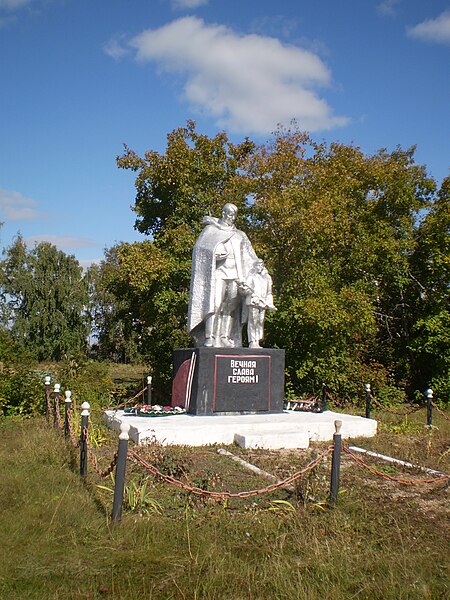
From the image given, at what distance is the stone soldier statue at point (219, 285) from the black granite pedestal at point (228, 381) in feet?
1.71

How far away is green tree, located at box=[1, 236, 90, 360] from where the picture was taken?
3434 centimetres

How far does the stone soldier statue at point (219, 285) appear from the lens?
10336mm

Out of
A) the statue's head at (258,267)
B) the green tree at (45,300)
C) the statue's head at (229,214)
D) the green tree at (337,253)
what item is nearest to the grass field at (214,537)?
the statue's head at (258,267)

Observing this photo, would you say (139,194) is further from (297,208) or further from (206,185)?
(297,208)

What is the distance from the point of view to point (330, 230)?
14.7m

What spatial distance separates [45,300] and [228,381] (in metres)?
27.2

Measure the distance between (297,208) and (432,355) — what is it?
22.9ft

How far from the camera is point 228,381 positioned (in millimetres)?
9906

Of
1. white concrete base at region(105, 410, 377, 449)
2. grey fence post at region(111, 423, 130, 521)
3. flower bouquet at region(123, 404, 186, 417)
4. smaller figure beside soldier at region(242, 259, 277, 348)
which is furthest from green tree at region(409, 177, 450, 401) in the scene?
grey fence post at region(111, 423, 130, 521)

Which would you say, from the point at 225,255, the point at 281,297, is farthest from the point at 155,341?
the point at 225,255

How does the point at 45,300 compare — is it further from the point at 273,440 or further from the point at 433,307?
the point at 273,440

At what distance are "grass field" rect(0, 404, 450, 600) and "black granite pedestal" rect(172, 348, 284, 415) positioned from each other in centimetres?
285

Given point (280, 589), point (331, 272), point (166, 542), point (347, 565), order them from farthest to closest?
1. point (331, 272)
2. point (166, 542)
3. point (347, 565)
4. point (280, 589)

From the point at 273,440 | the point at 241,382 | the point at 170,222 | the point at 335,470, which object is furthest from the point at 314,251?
the point at 335,470
